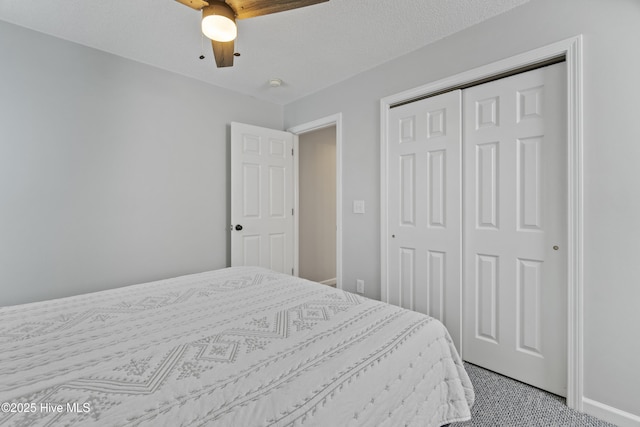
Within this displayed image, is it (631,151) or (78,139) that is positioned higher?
(78,139)

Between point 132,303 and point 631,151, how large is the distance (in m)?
2.69

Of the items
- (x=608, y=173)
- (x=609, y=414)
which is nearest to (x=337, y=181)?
(x=608, y=173)

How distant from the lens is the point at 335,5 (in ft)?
6.22

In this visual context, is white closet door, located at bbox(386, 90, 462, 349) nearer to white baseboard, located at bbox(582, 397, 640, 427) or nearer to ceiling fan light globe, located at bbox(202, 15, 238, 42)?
white baseboard, located at bbox(582, 397, 640, 427)

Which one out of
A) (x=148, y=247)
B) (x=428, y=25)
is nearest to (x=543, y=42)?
(x=428, y=25)

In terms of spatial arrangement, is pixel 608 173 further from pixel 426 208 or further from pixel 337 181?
pixel 337 181

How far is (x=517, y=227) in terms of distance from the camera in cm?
195

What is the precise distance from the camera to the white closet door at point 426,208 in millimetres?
2236

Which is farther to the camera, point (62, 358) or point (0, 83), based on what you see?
point (0, 83)

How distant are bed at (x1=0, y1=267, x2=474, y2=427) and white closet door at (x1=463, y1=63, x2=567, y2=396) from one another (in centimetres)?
95

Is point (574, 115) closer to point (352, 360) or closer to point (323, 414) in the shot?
point (352, 360)

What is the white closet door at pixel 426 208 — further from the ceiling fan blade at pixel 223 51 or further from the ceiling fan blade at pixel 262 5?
the ceiling fan blade at pixel 223 51

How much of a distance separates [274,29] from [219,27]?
69 centimetres

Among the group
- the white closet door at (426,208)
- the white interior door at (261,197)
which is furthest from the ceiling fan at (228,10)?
the white interior door at (261,197)
